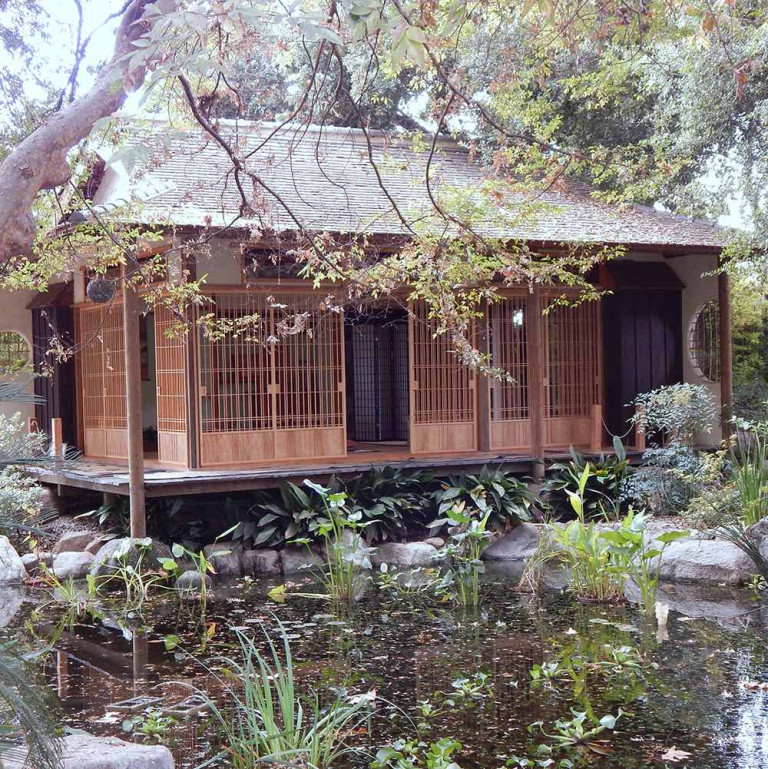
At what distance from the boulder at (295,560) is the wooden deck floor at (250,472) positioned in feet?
2.35

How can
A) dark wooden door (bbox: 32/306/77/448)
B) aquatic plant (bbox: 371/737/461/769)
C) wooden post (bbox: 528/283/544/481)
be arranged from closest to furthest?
aquatic plant (bbox: 371/737/461/769) < wooden post (bbox: 528/283/544/481) < dark wooden door (bbox: 32/306/77/448)

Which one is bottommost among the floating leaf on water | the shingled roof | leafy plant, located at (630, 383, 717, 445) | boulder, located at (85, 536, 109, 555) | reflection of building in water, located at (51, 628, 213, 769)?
reflection of building in water, located at (51, 628, 213, 769)

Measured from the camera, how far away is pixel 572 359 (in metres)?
12.1

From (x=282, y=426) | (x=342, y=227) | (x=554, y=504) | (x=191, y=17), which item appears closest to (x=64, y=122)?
(x=191, y=17)

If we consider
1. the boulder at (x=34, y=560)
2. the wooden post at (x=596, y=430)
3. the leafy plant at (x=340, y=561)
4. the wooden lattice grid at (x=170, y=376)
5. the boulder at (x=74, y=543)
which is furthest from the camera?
the wooden post at (x=596, y=430)

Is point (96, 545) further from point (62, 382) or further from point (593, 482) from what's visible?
point (593, 482)

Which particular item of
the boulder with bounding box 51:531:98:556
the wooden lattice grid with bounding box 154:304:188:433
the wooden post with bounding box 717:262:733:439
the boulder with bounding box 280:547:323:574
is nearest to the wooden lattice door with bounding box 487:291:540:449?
the wooden post with bounding box 717:262:733:439

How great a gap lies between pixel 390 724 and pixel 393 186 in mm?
8059

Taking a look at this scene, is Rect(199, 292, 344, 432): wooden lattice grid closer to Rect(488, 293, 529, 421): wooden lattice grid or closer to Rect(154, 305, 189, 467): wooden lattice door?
Rect(154, 305, 189, 467): wooden lattice door

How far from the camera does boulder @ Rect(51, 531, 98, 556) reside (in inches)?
372

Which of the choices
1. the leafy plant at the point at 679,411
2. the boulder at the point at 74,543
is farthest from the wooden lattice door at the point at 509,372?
the boulder at the point at 74,543

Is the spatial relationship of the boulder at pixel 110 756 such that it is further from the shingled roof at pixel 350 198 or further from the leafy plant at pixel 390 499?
the leafy plant at pixel 390 499

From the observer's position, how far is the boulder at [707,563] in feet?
26.4

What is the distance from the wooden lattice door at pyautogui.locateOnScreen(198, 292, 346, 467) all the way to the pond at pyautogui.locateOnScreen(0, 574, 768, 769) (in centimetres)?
229
